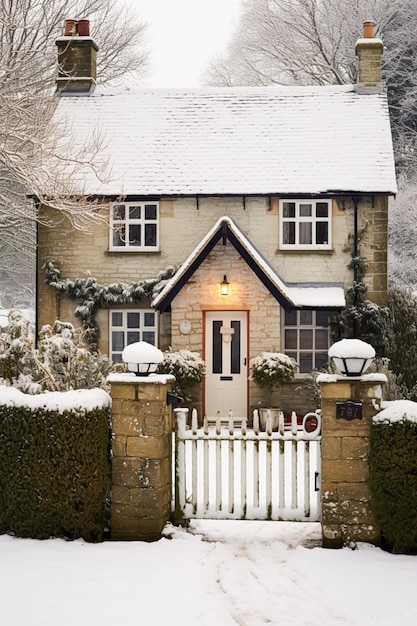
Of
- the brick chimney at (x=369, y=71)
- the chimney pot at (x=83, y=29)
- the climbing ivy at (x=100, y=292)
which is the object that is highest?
the chimney pot at (x=83, y=29)

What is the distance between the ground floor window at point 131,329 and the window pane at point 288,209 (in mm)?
3837

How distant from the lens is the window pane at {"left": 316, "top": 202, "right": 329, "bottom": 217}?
17391 mm

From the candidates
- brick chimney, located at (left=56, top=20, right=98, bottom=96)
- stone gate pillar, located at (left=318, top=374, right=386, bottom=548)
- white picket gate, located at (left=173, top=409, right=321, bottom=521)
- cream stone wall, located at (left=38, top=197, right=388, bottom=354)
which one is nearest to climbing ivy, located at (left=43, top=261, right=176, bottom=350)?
cream stone wall, located at (left=38, top=197, right=388, bottom=354)

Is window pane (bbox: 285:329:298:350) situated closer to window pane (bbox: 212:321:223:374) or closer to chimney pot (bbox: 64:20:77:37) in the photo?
window pane (bbox: 212:321:223:374)

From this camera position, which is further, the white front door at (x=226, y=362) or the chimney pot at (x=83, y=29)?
the chimney pot at (x=83, y=29)

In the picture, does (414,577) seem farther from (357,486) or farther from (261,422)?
(261,422)

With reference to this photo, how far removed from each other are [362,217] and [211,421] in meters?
5.84

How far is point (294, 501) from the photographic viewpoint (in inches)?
315

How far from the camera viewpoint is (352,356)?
7609 mm

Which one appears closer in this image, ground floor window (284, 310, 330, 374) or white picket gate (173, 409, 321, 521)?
white picket gate (173, 409, 321, 521)

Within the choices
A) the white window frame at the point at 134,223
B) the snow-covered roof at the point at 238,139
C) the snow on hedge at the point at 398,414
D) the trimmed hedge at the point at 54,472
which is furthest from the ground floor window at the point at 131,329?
the snow on hedge at the point at 398,414

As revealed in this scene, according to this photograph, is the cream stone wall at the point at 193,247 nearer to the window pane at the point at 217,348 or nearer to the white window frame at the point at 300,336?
the white window frame at the point at 300,336

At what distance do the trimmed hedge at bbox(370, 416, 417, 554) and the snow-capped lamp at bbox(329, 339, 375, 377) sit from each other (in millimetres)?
594

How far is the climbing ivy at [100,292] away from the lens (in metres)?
17.2
